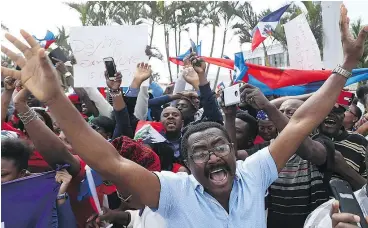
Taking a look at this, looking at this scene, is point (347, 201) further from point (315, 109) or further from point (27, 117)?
point (27, 117)

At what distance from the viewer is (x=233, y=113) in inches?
136

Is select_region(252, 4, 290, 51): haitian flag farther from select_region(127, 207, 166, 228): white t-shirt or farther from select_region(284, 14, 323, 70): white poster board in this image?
select_region(127, 207, 166, 228): white t-shirt

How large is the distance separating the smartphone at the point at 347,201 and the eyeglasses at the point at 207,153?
0.66m

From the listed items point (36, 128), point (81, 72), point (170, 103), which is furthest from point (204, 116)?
point (36, 128)

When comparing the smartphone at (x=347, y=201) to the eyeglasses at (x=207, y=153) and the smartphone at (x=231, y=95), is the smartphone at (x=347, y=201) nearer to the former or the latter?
the eyeglasses at (x=207, y=153)

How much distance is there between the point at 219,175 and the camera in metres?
2.16

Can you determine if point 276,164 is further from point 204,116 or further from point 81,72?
point 81,72

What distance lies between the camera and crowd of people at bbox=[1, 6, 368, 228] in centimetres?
189

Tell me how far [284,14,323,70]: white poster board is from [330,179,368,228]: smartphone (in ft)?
10.4

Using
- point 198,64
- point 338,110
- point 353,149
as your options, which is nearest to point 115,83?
point 198,64

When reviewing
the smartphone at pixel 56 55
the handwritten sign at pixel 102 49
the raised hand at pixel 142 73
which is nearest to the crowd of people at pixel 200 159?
the raised hand at pixel 142 73

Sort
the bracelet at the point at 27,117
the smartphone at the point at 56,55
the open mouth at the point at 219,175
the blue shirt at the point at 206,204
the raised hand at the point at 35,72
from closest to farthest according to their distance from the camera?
the raised hand at the point at 35,72
the blue shirt at the point at 206,204
the open mouth at the point at 219,175
the bracelet at the point at 27,117
the smartphone at the point at 56,55

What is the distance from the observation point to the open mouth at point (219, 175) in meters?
2.14

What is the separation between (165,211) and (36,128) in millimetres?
1009
